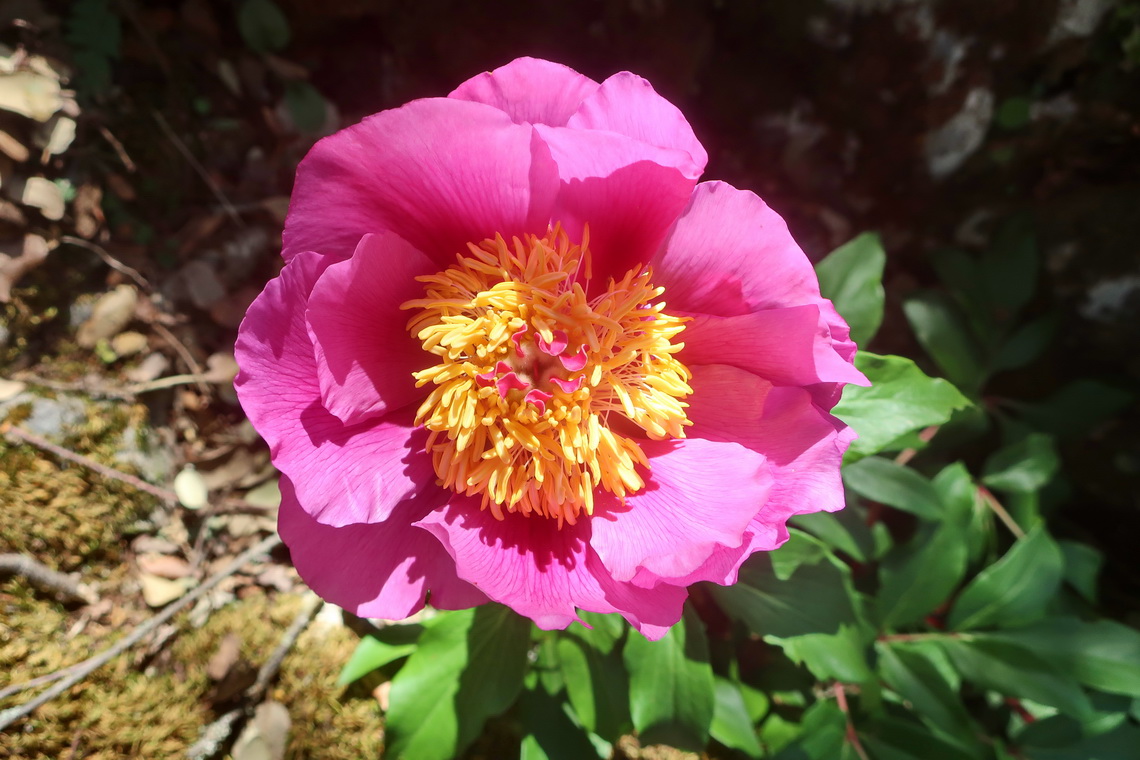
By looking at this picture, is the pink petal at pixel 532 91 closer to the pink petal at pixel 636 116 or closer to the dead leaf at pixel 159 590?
the pink petal at pixel 636 116

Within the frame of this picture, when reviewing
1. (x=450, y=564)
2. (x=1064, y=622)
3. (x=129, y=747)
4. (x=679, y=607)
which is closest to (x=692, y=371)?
(x=679, y=607)

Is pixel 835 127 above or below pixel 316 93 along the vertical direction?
above

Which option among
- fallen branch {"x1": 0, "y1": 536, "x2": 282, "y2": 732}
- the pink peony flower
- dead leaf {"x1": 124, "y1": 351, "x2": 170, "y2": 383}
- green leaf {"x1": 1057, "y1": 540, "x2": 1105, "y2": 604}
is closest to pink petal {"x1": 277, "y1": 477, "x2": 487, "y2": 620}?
the pink peony flower

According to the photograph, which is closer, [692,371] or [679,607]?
[679,607]

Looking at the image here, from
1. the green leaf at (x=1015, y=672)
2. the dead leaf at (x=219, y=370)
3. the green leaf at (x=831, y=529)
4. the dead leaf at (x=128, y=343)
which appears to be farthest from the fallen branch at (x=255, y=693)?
the green leaf at (x=1015, y=672)

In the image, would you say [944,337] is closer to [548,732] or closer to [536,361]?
[536,361]

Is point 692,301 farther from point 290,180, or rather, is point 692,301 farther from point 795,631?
point 290,180

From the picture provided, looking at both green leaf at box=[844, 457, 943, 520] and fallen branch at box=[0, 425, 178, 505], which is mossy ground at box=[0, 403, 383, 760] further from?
green leaf at box=[844, 457, 943, 520]

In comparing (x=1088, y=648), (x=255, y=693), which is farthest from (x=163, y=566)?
(x=1088, y=648)
